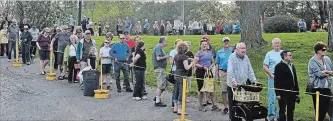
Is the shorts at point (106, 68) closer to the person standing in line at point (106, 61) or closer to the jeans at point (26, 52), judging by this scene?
the person standing in line at point (106, 61)

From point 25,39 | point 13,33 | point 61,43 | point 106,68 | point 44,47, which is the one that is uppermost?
point 13,33

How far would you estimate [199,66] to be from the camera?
11.8m

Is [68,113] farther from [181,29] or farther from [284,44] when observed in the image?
[181,29]

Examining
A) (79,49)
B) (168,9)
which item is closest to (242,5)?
(79,49)

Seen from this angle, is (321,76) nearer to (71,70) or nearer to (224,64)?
(224,64)

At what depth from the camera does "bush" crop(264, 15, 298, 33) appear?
35562 millimetres

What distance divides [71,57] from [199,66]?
221 inches

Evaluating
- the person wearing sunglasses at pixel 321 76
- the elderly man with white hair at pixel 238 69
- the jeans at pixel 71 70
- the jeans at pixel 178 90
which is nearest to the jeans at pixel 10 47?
the jeans at pixel 71 70

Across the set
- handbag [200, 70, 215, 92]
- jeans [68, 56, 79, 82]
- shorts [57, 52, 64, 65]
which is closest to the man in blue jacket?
jeans [68, 56, 79, 82]

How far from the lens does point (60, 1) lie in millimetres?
33219

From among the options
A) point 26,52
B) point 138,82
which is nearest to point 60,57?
point 26,52

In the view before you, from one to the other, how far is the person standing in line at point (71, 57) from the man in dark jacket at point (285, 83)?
26.3 ft

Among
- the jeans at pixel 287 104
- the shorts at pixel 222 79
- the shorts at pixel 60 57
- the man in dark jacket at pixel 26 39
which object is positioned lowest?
the jeans at pixel 287 104

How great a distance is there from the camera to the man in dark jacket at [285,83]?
31.3 feet
